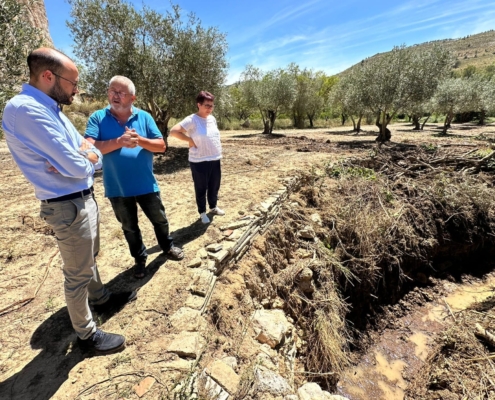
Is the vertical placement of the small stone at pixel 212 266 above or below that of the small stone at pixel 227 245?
below

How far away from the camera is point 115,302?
2703 millimetres

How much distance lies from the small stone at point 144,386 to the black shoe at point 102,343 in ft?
1.36

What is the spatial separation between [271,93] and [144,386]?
21.5 meters

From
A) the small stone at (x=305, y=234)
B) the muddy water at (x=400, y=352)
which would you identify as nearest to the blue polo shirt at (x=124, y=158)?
the small stone at (x=305, y=234)

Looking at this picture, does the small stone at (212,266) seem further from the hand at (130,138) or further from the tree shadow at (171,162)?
the tree shadow at (171,162)

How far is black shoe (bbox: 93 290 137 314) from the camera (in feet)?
8.63

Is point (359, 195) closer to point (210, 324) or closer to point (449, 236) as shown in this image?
point (449, 236)

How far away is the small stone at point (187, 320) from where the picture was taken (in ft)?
8.15

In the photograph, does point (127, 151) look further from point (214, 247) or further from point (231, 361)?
point (231, 361)

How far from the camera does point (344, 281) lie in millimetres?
5320

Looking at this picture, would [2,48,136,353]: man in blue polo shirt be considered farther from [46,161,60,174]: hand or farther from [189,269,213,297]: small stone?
[189,269,213,297]: small stone

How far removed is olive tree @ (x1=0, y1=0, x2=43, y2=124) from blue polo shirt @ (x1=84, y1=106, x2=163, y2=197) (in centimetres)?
355

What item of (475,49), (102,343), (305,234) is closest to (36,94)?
(102,343)

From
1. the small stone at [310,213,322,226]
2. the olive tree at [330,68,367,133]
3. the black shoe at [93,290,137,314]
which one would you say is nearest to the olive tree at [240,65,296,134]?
the olive tree at [330,68,367,133]
